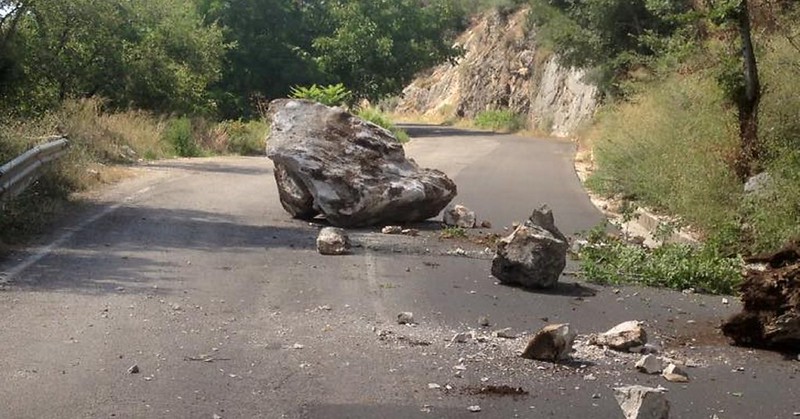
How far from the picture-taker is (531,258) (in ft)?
34.6

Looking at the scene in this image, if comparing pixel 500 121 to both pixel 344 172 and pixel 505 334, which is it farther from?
pixel 505 334

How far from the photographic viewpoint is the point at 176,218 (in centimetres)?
1484

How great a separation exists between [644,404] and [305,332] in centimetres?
314

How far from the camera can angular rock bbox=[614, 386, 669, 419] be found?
19.4 feet

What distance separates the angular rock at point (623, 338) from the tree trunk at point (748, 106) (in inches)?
279

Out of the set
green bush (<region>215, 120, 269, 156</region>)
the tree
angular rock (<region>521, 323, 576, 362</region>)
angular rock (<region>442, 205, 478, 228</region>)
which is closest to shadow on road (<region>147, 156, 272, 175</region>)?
green bush (<region>215, 120, 269, 156</region>)

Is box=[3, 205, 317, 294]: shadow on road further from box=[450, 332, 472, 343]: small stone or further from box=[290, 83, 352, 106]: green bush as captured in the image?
box=[290, 83, 352, 106]: green bush

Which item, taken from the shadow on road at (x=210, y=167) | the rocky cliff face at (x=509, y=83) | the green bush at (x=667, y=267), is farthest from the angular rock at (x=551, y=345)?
the rocky cliff face at (x=509, y=83)

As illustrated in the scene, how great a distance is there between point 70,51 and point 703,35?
15019 millimetres

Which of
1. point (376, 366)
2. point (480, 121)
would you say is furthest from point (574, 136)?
point (376, 366)

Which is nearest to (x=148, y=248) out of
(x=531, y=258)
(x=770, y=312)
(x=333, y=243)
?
(x=333, y=243)

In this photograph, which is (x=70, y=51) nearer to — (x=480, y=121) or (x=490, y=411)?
(x=490, y=411)

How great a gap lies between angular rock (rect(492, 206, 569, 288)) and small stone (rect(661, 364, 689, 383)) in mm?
3208

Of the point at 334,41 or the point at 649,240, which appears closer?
the point at 649,240
